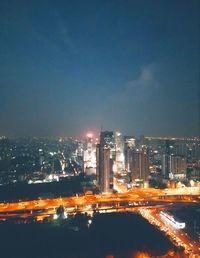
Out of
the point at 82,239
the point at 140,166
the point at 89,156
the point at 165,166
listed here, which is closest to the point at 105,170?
the point at 140,166

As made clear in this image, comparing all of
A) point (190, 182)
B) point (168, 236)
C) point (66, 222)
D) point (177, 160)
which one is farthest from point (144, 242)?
point (177, 160)

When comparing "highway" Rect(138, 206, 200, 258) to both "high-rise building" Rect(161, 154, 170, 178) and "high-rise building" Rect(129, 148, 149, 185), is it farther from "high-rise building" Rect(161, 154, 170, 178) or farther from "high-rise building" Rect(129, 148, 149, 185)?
"high-rise building" Rect(161, 154, 170, 178)

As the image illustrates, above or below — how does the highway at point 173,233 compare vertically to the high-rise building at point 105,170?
below

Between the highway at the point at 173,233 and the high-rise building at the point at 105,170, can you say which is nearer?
the highway at the point at 173,233

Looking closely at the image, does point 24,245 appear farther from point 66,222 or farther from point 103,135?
point 103,135

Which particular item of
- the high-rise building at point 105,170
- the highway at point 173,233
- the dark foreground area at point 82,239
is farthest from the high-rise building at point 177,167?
the dark foreground area at point 82,239

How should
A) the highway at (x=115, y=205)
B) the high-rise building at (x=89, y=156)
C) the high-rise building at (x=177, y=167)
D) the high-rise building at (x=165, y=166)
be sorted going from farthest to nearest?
the high-rise building at (x=89, y=156) < the high-rise building at (x=165, y=166) < the high-rise building at (x=177, y=167) < the highway at (x=115, y=205)

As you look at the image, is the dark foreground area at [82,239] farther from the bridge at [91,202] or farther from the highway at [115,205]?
the bridge at [91,202]

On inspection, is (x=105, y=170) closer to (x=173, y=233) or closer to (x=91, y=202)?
(x=91, y=202)

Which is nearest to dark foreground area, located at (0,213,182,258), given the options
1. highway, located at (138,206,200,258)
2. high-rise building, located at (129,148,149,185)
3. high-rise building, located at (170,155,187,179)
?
highway, located at (138,206,200,258)
